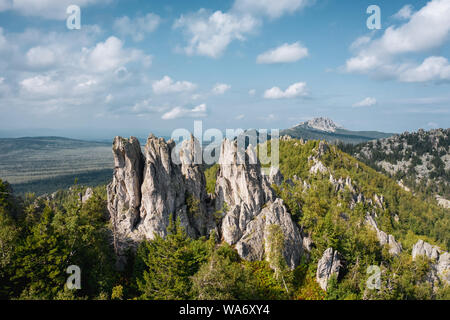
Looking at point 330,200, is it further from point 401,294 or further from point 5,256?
point 5,256

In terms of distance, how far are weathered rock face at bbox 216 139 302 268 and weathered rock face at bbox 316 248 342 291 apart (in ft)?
14.2

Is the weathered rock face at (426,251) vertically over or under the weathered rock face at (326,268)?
under

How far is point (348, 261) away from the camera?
46188 millimetres

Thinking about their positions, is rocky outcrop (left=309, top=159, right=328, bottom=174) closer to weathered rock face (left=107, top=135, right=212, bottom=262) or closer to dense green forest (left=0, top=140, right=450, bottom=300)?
dense green forest (left=0, top=140, right=450, bottom=300)

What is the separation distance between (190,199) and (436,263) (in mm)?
60117

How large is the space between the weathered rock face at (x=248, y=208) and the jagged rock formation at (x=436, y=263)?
3517cm

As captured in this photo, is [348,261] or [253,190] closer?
[348,261]

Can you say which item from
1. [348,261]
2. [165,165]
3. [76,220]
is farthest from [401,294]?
[76,220]

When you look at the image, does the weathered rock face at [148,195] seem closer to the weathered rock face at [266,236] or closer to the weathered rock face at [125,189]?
the weathered rock face at [125,189]

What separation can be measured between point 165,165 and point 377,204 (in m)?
120

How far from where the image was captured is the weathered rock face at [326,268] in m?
42.3

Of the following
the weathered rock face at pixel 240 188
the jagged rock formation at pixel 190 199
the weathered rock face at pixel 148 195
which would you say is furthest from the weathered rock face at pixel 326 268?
the weathered rock face at pixel 148 195
